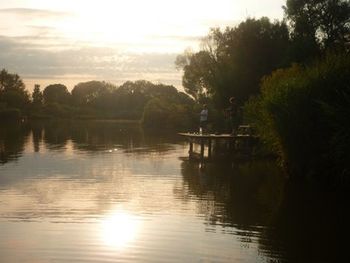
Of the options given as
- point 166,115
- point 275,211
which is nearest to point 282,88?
point 275,211

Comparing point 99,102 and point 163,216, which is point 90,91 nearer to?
point 99,102

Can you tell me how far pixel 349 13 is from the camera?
171 feet

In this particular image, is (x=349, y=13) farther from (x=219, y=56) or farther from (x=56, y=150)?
(x=56, y=150)

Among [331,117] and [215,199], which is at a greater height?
[331,117]

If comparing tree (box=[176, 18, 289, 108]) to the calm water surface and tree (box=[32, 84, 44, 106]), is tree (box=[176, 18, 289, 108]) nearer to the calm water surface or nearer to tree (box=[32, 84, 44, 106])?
the calm water surface

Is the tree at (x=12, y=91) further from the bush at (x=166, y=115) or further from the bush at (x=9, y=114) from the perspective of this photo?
the bush at (x=166, y=115)

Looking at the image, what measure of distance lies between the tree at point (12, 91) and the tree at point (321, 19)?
7491 cm

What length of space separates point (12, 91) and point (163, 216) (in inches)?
4351

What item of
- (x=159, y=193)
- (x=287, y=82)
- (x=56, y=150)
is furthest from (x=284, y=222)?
(x=56, y=150)

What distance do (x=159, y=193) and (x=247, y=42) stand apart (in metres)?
34.4

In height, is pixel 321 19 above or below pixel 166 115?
above

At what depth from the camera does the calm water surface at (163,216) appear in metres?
10.9

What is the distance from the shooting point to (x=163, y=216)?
14086 mm

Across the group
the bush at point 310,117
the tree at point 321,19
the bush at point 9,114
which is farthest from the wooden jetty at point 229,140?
the bush at point 9,114
